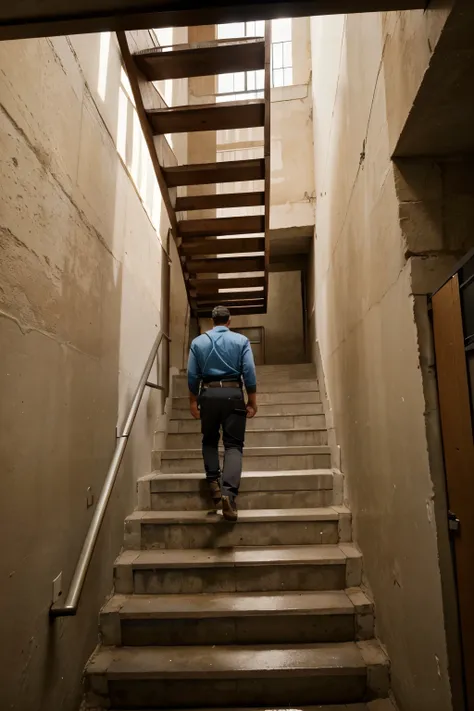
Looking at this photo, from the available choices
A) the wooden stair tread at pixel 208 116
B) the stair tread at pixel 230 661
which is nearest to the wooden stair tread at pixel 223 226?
the wooden stair tread at pixel 208 116

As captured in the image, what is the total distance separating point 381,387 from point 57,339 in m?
1.41

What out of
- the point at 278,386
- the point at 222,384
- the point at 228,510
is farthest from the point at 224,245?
the point at 228,510

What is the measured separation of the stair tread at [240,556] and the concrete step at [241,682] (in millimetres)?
454

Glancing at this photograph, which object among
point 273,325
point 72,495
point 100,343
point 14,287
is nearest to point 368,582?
point 72,495

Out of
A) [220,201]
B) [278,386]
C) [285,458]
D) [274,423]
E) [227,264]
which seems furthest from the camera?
[227,264]

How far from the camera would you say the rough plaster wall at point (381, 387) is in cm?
137

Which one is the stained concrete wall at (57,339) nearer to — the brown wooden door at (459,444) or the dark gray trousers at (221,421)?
the dark gray trousers at (221,421)

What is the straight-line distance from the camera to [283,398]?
382cm

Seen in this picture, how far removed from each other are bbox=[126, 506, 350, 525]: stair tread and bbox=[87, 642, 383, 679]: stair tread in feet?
2.09

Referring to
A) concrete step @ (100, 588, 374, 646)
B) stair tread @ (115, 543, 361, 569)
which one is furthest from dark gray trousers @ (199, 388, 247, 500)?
concrete step @ (100, 588, 374, 646)

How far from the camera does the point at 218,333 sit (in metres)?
2.70

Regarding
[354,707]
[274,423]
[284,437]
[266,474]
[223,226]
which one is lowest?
[354,707]

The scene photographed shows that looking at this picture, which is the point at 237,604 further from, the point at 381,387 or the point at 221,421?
the point at 381,387

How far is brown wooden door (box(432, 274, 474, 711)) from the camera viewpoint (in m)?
1.14
